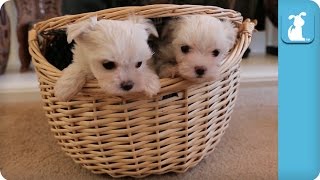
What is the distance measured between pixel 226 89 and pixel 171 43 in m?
0.21

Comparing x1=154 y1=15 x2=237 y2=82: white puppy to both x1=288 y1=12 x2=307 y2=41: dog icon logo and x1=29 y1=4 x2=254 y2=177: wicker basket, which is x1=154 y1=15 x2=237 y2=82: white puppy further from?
x1=288 y1=12 x2=307 y2=41: dog icon logo

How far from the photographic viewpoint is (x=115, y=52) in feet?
2.71

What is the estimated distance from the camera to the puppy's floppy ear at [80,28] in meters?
0.85

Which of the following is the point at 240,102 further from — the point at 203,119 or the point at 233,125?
the point at 203,119

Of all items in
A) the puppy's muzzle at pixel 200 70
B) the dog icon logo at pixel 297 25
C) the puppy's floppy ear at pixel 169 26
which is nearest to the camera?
the dog icon logo at pixel 297 25

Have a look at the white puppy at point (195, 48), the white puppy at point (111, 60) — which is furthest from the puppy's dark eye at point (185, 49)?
the white puppy at point (111, 60)

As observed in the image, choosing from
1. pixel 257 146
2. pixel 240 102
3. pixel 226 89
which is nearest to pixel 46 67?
pixel 226 89

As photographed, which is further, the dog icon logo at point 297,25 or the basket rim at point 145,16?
the basket rim at point 145,16

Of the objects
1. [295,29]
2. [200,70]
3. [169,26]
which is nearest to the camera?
[295,29]

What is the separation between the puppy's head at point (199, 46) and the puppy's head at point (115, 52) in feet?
0.36

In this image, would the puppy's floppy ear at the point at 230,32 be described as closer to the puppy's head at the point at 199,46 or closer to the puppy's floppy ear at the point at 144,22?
the puppy's head at the point at 199,46

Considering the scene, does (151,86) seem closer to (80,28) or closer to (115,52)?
(115,52)

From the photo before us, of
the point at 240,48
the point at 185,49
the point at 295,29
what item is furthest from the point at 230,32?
the point at 295,29

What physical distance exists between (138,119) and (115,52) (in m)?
0.18
